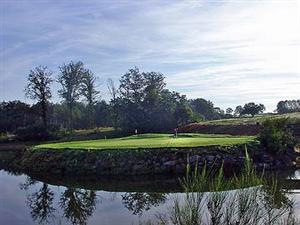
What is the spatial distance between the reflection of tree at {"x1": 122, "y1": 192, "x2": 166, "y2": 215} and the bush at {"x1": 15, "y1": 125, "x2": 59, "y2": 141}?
3390 cm

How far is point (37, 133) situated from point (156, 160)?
29487 millimetres

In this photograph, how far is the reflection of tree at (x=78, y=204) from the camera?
16.0 meters

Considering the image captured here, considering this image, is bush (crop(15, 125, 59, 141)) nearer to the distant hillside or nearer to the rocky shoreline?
the distant hillside

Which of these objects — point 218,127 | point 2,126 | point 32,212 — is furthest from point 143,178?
point 2,126

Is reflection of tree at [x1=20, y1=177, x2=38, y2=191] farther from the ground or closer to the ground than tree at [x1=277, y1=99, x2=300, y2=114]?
closer to the ground

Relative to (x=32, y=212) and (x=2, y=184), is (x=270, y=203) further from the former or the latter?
(x=2, y=184)

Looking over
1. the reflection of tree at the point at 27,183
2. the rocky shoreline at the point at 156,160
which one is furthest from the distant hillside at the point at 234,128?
the reflection of tree at the point at 27,183

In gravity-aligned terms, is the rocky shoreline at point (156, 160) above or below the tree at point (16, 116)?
below

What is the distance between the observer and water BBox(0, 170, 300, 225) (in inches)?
618

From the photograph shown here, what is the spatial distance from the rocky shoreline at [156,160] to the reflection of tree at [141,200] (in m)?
6.12

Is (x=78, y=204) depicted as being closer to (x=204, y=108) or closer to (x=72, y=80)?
(x=72, y=80)

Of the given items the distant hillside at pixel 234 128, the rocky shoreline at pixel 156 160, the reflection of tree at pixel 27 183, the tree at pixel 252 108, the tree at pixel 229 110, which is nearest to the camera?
the reflection of tree at pixel 27 183

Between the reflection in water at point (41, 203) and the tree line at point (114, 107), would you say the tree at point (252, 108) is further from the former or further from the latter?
the reflection in water at point (41, 203)

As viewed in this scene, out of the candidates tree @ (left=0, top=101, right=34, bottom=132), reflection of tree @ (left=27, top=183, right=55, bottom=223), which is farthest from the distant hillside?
reflection of tree @ (left=27, top=183, right=55, bottom=223)
